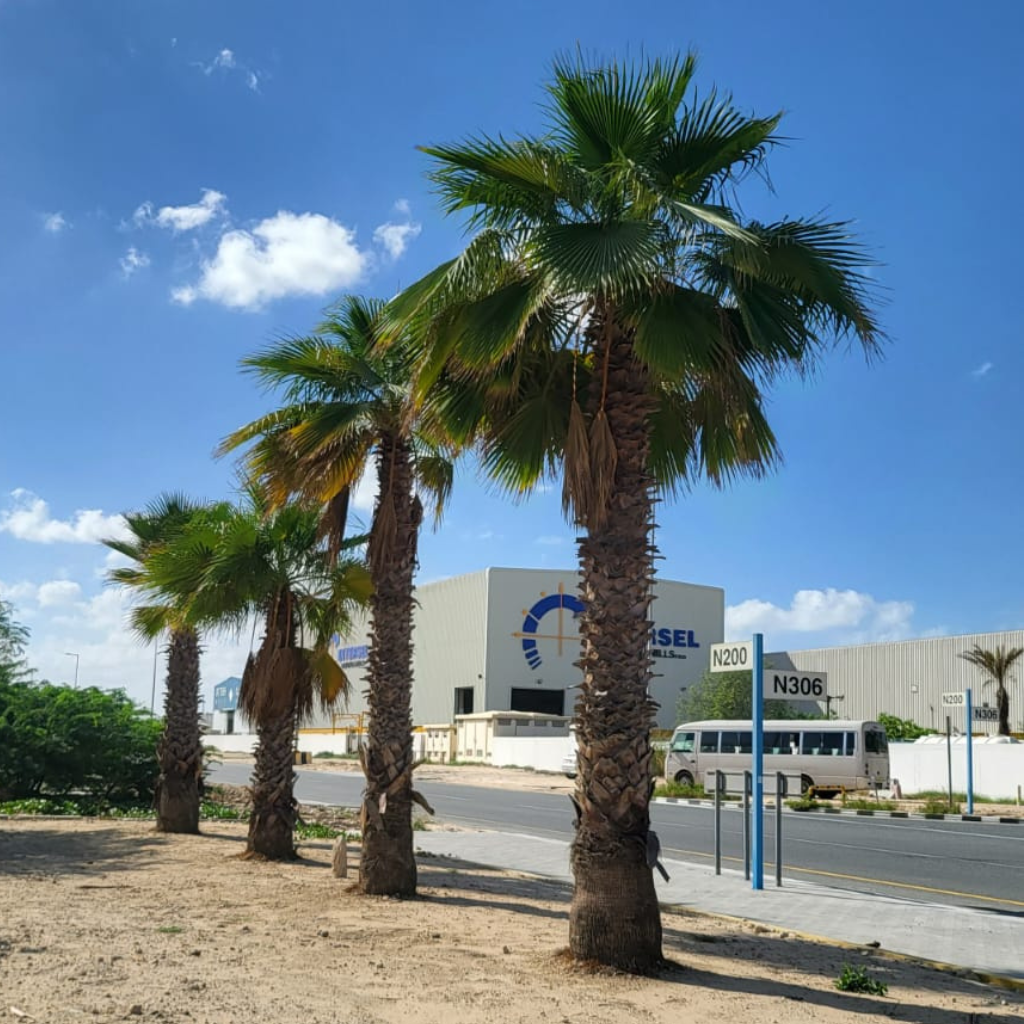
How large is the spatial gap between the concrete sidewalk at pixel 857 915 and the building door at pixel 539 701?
54.4 m

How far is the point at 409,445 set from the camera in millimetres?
11758

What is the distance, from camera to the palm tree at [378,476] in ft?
36.5

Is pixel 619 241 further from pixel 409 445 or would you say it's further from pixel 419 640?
pixel 419 640

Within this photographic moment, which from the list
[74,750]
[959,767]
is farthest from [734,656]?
[959,767]

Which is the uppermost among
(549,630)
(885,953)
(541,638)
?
(549,630)

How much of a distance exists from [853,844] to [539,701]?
50237 mm

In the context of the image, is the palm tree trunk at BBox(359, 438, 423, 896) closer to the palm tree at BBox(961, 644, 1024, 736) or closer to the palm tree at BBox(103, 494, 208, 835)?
the palm tree at BBox(103, 494, 208, 835)

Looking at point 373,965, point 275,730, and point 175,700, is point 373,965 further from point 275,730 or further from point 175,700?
point 175,700

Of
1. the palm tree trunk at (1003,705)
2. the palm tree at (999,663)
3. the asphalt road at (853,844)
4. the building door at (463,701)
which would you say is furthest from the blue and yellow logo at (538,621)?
the asphalt road at (853,844)

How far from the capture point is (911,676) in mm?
56938

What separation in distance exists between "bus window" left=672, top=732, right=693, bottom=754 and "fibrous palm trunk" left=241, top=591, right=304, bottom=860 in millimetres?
26983

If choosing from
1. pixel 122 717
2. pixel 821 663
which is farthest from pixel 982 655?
pixel 122 717

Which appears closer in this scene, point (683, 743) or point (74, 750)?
point (74, 750)

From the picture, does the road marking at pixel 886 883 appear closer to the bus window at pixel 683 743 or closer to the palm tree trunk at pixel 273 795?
the palm tree trunk at pixel 273 795
